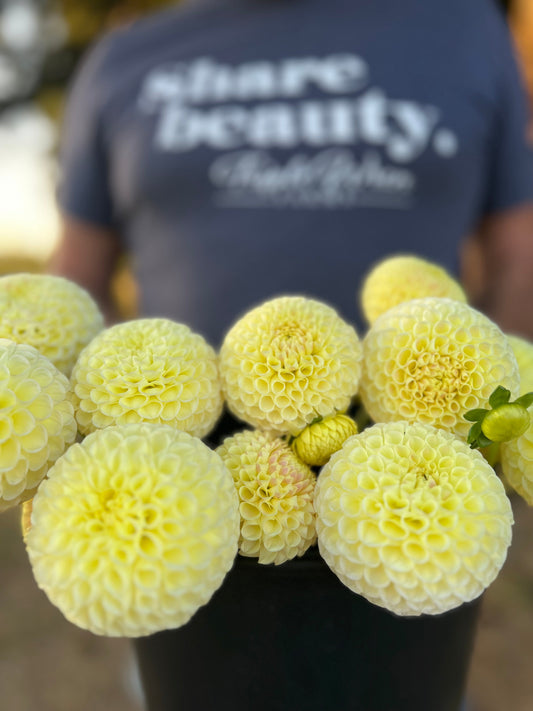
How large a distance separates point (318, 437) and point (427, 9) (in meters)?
0.92

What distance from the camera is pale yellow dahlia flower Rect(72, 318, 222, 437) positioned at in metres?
0.29

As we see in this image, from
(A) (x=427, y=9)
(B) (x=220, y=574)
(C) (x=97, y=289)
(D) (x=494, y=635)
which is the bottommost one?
(D) (x=494, y=635)

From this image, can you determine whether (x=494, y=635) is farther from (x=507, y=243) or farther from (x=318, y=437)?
(x=318, y=437)

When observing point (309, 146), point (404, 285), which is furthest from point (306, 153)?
point (404, 285)

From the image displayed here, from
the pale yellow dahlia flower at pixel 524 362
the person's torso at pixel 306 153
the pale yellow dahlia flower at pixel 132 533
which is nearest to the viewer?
the pale yellow dahlia flower at pixel 132 533

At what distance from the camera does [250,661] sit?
32cm

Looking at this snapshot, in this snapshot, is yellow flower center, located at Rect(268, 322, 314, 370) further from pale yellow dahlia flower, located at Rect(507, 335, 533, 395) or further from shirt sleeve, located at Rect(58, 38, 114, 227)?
shirt sleeve, located at Rect(58, 38, 114, 227)

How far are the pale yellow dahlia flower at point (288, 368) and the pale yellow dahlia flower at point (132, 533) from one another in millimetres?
57

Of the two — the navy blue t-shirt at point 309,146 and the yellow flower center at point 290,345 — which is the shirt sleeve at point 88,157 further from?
the yellow flower center at point 290,345

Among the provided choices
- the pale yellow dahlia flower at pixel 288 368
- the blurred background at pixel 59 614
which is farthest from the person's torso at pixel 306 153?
the pale yellow dahlia flower at pixel 288 368

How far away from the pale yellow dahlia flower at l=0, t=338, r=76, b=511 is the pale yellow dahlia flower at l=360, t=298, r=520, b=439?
16 centimetres

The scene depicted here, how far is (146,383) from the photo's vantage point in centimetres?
29

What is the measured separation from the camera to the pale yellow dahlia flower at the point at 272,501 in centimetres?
27

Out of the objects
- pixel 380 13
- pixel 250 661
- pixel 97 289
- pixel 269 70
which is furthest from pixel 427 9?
pixel 250 661
